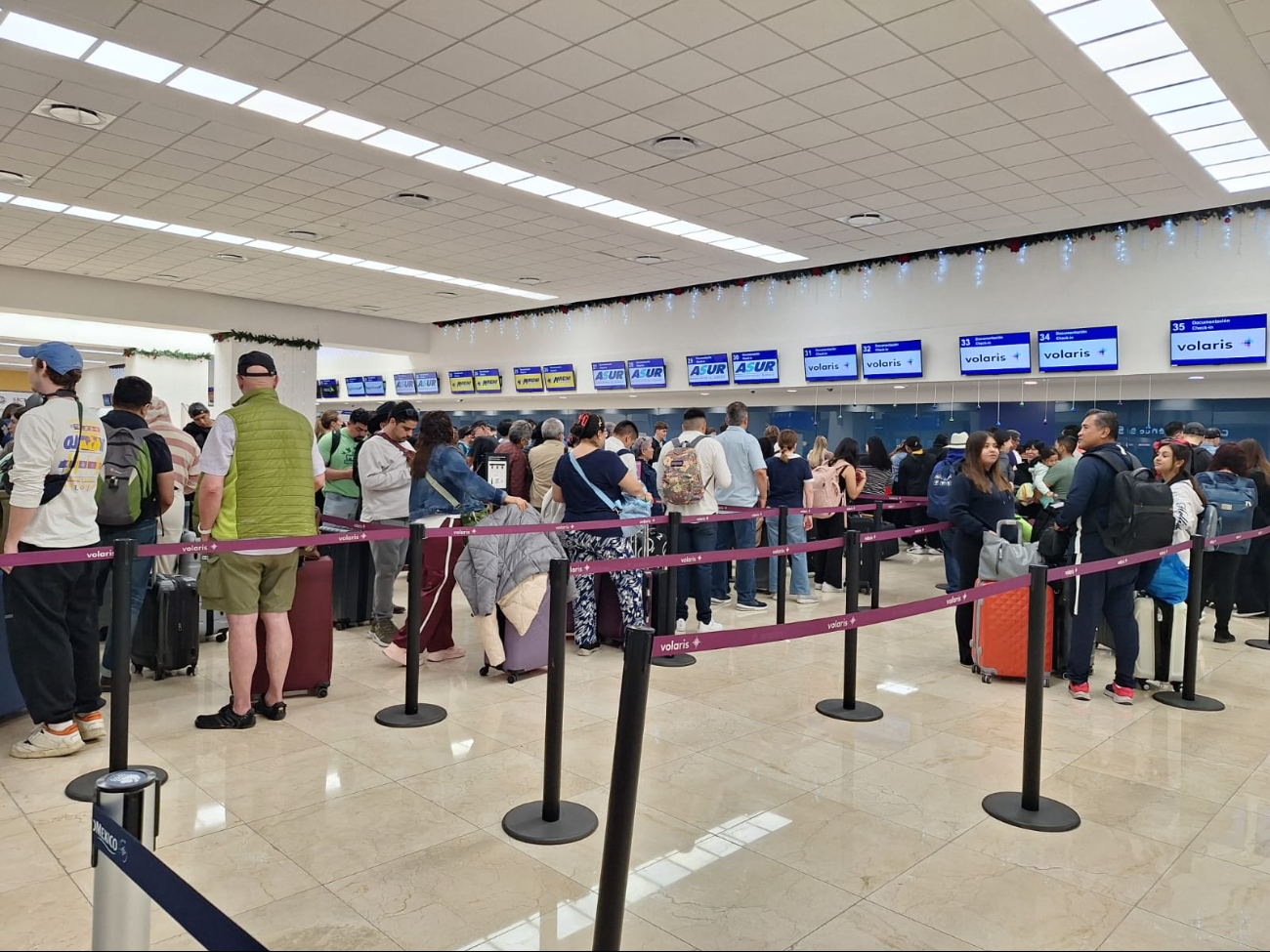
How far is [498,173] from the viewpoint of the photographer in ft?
26.6

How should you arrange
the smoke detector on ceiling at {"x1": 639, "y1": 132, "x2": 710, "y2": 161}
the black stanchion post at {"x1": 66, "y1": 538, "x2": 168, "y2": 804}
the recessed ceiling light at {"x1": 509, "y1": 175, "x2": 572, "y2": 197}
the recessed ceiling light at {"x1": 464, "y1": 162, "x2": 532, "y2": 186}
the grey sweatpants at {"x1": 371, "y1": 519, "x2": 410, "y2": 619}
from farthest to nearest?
the recessed ceiling light at {"x1": 509, "y1": 175, "x2": 572, "y2": 197}, the recessed ceiling light at {"x1": 464, "y1": 162, "x2": 532, "y2": 186}, the smoke detector on ceiling at {"x1": 639, "y1": 132, "x2": 710, "y2": 161}, the grey sweatpants at {"x1": 371, "y1": 519, "x2": 410, "y2": 619}, the black stanchion post at {"x1": 66, "y1": 538, "x2": 168, "y2": 804}

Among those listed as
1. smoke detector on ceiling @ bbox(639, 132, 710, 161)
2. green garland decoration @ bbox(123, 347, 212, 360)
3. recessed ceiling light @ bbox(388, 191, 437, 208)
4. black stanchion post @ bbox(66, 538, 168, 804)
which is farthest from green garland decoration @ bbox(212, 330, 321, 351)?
black stanchion post @ bbox(66, 538, 168, 804)

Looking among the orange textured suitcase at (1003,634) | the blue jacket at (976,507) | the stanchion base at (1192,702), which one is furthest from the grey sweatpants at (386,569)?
the stanchion base at (1192,702)

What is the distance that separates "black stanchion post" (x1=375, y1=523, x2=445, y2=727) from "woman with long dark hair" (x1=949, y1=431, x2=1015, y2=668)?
3.25 meters

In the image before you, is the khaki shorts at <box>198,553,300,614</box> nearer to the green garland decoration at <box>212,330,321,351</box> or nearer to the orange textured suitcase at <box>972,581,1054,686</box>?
the orange textured suitcase at <box>972,581,1054,686</box>

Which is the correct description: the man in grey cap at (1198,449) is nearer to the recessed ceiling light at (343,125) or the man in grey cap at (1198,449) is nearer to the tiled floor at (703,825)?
the tiled floor at (703,825)

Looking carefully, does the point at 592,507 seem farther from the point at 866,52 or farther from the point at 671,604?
the point at 866,52

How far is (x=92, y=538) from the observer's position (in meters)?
3.71

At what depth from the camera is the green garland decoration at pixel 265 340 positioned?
15391mm

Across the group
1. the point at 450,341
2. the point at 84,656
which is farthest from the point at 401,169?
the point at 450,341

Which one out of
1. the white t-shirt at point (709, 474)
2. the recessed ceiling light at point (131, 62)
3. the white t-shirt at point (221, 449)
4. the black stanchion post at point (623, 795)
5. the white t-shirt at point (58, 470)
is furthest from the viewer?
the white t-shirt at point (709, 474)

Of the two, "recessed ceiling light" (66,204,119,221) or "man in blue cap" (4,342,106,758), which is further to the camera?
"recessed ceiling light" (66,204,119,221)

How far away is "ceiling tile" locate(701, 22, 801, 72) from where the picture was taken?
17.0ft

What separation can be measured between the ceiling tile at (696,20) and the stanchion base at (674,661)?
3.80 meters
